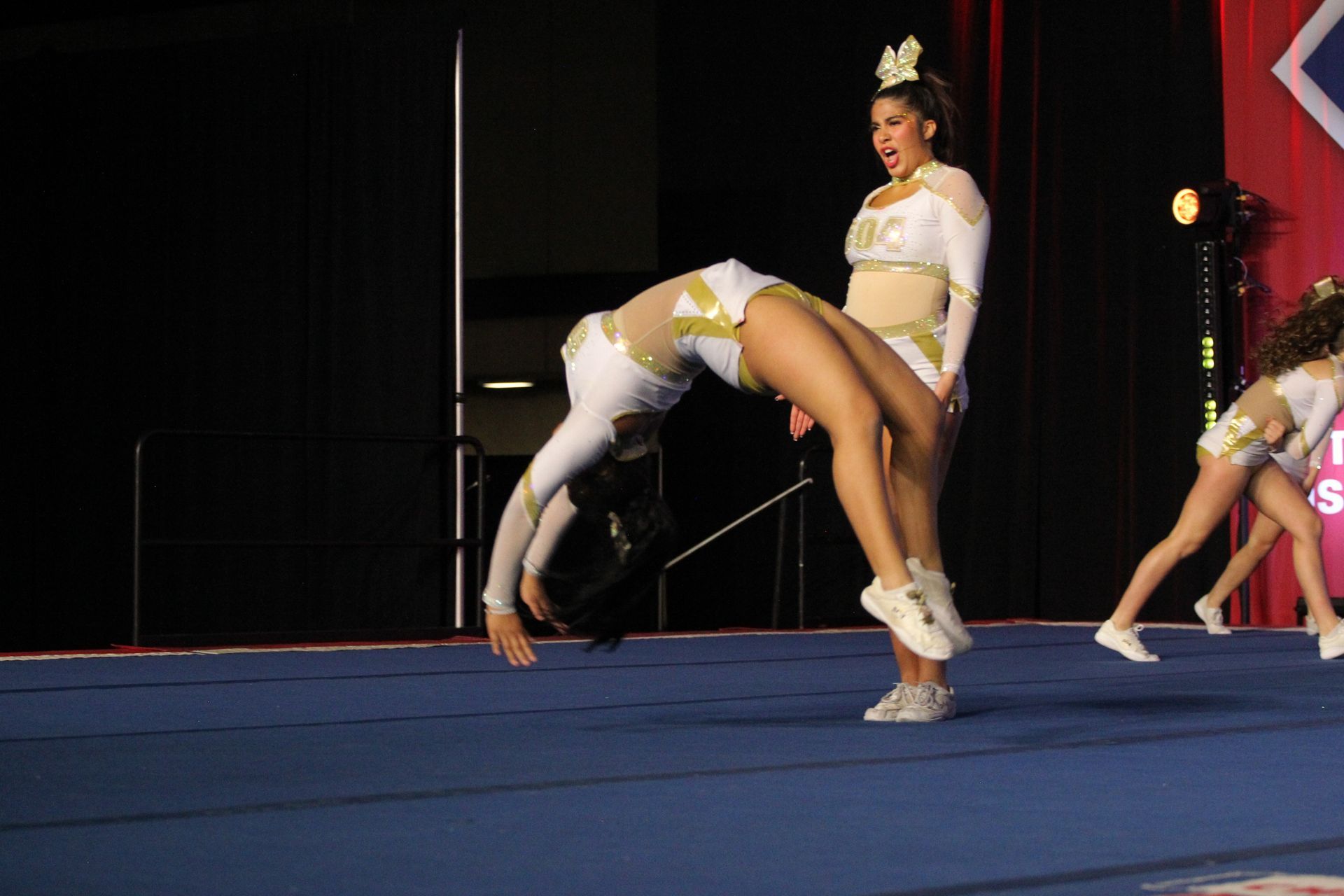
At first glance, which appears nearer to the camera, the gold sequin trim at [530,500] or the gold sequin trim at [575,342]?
the gold sequin trim at [530,500]

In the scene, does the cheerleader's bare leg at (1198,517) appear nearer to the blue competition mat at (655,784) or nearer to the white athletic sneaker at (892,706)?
the blue competition mat at (655,784)

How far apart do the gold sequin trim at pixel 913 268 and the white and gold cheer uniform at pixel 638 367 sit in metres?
0.64

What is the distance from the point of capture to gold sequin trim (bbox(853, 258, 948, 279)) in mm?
3623

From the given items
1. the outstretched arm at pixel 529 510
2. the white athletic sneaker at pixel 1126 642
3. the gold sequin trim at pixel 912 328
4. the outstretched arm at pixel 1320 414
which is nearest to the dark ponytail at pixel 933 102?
the gold sequin trim at pixel 912 328

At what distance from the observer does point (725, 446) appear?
9070 mm

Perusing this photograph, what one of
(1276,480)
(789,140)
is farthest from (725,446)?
(1276,480)

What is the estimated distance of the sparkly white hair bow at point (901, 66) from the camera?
3.68m

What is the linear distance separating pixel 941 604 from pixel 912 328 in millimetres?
807

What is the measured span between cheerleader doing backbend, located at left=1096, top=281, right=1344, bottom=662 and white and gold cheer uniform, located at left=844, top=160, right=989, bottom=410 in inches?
73.0

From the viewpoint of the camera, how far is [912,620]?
8.79ft

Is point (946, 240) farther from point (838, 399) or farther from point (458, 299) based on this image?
point (458, 299)

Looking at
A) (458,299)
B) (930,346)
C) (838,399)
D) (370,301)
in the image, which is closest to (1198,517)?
(930,346)

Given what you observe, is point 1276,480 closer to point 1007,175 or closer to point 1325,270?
point 1325,270

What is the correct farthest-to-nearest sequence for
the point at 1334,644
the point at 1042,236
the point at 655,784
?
the point at 1042,236, the point at 1334,644, the point at 655,784
